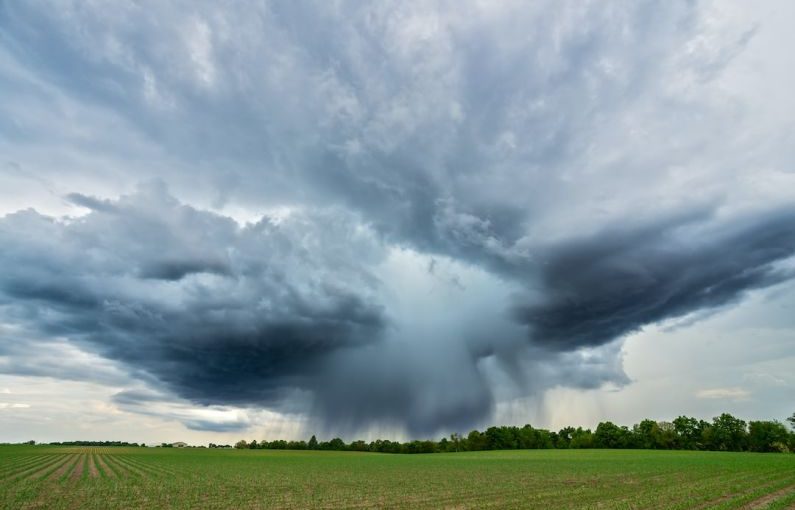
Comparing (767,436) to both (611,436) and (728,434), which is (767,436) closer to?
(728,434)

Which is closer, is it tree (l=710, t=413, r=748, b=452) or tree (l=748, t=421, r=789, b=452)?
tree (l=748, t=421, r=789, b=452)

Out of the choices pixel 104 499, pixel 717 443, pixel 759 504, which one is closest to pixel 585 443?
pixel 717 443

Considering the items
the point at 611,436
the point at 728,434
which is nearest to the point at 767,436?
the point at 728,434

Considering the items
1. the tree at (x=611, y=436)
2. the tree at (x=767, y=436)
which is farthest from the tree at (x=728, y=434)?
the tree at (x=611, y=436)

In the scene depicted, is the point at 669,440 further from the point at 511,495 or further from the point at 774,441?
the point at 511,495

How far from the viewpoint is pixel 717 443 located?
164 meters

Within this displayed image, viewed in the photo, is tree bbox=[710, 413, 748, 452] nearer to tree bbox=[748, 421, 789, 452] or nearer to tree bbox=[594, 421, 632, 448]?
tree bbox=[748, 421, 789, 452]

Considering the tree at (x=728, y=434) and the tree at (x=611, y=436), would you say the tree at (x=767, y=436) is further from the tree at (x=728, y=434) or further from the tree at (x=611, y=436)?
the tree at (x=611, y=436)

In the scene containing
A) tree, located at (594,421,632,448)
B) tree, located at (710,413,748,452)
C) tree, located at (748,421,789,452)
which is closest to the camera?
tree, located at (748,421,789,452)

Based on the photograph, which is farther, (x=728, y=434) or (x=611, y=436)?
(x=611, y=436)

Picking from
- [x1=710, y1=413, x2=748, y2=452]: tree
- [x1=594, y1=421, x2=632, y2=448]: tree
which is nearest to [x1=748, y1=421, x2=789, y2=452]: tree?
[x1=710, y1=413, x2=748, y2=452]: tree

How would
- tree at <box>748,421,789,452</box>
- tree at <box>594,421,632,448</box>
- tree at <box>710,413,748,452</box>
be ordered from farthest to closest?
tree at <box>594,421,632,448</box> < tree at <box>710,413,748,452</box> < tree at <box>748,421,789,452</box>

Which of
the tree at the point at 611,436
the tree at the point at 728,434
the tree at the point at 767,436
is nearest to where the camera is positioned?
the tree at the point at 767,436

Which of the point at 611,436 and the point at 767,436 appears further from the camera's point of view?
the point at 611,436
